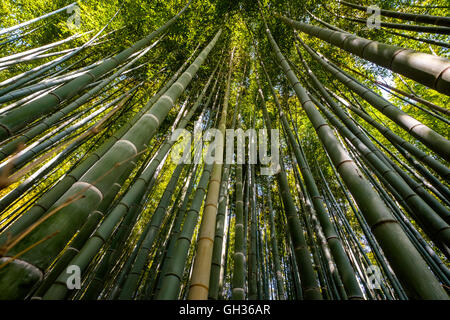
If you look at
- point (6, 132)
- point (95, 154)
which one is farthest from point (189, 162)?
point (6, 132)

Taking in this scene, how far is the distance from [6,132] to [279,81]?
4.89 metres

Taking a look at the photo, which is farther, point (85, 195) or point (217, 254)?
point (217, 254)

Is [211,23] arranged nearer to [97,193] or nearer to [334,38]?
[334,38]

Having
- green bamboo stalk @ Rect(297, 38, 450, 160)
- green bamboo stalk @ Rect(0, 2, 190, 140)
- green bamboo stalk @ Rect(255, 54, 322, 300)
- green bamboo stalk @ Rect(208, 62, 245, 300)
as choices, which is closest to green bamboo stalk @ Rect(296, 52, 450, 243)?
green bamboo stalk @ Rect(297, 38, 450, 160)

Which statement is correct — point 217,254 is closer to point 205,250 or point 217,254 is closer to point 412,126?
point 205,250

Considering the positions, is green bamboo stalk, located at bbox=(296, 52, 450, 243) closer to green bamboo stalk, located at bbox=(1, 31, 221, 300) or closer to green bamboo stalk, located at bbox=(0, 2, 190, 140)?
green bamboo stalk, located at bbox=(1, 31, 221, 300)

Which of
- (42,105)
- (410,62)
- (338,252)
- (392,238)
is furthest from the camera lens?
(338,252)

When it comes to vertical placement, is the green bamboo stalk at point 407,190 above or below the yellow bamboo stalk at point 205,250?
above
